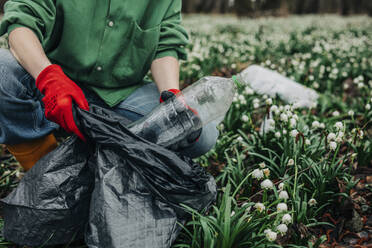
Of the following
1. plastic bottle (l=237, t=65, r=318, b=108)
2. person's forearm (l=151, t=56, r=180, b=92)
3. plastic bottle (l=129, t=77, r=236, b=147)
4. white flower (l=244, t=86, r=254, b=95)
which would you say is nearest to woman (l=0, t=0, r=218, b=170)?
person's forearm (l=151, t=56, r=180, b=92)

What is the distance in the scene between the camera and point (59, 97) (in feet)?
5.48

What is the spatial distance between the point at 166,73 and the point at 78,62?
593mm

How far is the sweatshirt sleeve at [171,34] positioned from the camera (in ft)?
7.80

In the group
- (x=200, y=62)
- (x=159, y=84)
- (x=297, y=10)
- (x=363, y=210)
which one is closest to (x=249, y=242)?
(x=363, y=210)

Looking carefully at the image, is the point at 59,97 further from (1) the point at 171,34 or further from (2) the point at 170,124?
(1) the point at 171,34

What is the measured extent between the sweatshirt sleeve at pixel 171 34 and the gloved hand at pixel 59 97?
82cm

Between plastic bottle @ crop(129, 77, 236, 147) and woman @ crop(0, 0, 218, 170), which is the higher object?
woman @ crop(0, 0, 218, 170)

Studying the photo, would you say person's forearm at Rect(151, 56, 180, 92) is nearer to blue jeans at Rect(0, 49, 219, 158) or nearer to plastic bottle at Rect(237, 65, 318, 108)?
blue jeans at Rect(0, 49, 219, 158)

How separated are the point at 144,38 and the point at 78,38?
44 cm

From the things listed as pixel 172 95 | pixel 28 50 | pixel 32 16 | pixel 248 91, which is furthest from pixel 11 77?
pixel 248 91

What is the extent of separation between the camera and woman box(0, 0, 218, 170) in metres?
1.88

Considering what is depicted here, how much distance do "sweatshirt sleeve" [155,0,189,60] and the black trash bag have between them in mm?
878

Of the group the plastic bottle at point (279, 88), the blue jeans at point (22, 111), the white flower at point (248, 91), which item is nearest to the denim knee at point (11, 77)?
the blue jeans at point (22, 111)

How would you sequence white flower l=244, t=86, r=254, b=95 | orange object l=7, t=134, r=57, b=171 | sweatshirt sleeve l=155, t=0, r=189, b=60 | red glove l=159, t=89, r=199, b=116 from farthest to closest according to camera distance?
white flower l=244, t=86, r=254, b=95
sweatshirt sleeve l=155, t=0, r=189, b=60
orange object l=7, t=134, r=57, b=171
red glove l=159, t=89, r=199, b=116
